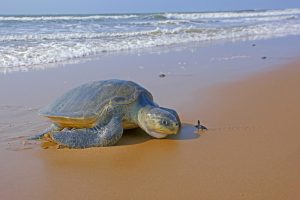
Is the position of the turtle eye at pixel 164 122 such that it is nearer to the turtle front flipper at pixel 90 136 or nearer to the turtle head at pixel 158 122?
the turtle head at pixel 158 122

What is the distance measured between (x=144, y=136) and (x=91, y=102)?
0.67 meters

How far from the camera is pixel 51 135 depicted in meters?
4.32

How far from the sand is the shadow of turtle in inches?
0.4

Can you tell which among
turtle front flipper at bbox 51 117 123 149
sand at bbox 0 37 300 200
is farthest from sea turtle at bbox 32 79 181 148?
sand at bbox 0 37 300 200

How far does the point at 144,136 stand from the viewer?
460 cm

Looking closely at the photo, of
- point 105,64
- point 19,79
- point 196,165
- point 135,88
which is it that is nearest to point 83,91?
point 135,88

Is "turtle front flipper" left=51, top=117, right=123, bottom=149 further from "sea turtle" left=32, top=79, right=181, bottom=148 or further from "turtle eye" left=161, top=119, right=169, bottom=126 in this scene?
"turtle eye" left=161, top=119, right=169, bottom=126

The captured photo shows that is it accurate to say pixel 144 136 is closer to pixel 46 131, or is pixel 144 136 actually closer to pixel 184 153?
pixel 184 153

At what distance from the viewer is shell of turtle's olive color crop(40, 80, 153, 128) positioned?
4.47 metres

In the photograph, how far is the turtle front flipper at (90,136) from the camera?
4.20m

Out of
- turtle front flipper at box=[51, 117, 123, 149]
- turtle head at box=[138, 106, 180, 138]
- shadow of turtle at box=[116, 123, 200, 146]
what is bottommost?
shadow of turtle at box=[116, 123, 200, 146]

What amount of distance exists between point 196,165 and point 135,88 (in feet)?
4.55

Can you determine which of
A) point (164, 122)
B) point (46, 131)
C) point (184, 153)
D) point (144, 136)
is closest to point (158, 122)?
point (164, 122)

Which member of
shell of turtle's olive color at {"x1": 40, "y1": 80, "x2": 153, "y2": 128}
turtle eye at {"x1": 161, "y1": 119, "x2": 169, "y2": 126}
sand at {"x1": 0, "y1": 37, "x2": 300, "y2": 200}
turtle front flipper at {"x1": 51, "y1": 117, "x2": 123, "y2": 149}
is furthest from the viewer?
shell of turtle's olive color at {"x1": 40, "y1": 80, "x2": 153, "y2": 128}
